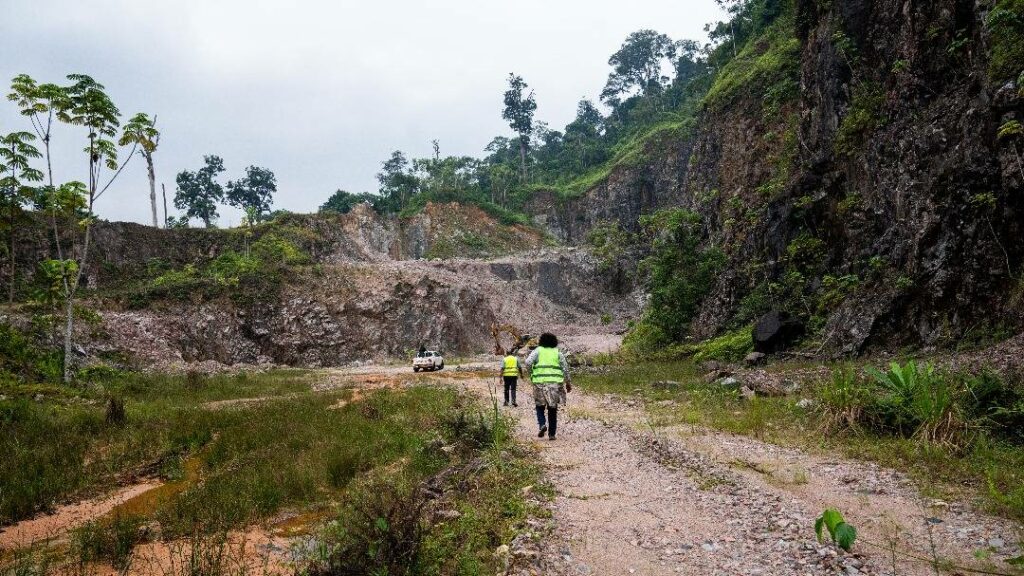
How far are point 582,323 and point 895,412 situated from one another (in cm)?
5046

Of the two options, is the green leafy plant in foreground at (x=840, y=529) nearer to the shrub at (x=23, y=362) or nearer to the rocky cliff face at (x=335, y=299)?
the shrub at (x=23, y=362)

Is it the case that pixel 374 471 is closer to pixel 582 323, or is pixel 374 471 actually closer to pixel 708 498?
pixel 708 498

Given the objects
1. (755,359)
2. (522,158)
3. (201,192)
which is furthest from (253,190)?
(755,359)

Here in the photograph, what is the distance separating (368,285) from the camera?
45.9m

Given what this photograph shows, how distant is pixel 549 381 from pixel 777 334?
13.7 m

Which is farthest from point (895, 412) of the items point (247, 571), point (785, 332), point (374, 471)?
point (785, 332)

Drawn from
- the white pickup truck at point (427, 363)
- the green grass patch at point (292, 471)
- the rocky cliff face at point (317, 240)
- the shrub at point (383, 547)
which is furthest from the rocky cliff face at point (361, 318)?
the shrub at point (383, 547)

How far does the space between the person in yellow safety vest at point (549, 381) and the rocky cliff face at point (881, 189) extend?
12.2 meters

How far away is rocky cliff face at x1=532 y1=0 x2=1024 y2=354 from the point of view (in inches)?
582

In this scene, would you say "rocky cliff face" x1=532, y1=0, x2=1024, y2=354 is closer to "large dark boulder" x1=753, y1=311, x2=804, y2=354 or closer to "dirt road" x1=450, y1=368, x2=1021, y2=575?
"large dark boulder" x1=753, y1=311, x2=804, y2=354

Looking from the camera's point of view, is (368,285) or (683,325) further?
(368,285)

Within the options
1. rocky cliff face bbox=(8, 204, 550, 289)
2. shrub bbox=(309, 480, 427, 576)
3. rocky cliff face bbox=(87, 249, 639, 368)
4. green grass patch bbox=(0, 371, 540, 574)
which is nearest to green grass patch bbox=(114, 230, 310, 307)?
rocky cliff face bbox=(87, 249, 639, 368)

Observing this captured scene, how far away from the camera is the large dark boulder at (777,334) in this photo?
Result: 19.9m

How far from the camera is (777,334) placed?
19906 mm
